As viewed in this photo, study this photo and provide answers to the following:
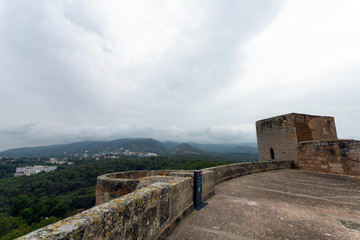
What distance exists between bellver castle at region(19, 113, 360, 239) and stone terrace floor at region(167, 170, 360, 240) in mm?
259

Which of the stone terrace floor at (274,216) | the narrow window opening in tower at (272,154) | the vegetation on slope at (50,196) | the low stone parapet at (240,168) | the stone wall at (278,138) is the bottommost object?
the vegetation on slope at (50,196)

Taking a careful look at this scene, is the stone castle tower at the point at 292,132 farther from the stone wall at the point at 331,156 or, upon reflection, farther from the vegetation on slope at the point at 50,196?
the vegetation on slope at the point at 50,196

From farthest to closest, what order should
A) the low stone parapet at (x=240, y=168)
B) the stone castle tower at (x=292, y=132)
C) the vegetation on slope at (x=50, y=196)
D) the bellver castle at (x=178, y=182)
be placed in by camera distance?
the vegetation on slope at (x=50, y=196) < the stone castle tower at (x=292, y=132) < the low stone parapet at (x=240, y=168) < the bellver castle at (x=178, y=182)

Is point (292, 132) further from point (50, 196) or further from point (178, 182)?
point (50, 196)

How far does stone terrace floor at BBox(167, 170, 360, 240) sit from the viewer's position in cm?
274

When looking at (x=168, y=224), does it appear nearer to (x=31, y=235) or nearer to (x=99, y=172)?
(x=31, y=235)

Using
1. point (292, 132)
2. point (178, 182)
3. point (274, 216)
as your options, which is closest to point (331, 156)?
point (292, 132)

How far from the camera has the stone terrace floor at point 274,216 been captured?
274cm

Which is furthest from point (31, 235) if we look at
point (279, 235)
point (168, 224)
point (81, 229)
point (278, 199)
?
point (278, 199)

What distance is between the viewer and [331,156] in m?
8.70

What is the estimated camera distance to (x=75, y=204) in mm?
49469

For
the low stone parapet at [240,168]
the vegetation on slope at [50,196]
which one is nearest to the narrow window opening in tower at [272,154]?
the low stone parapet at [240,168]

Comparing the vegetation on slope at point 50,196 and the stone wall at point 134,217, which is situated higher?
the stone wall at point 134,217

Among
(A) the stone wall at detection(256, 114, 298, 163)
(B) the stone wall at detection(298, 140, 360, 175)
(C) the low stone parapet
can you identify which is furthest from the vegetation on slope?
(B) the stone wall at detection(298, 140, 360, 175)
